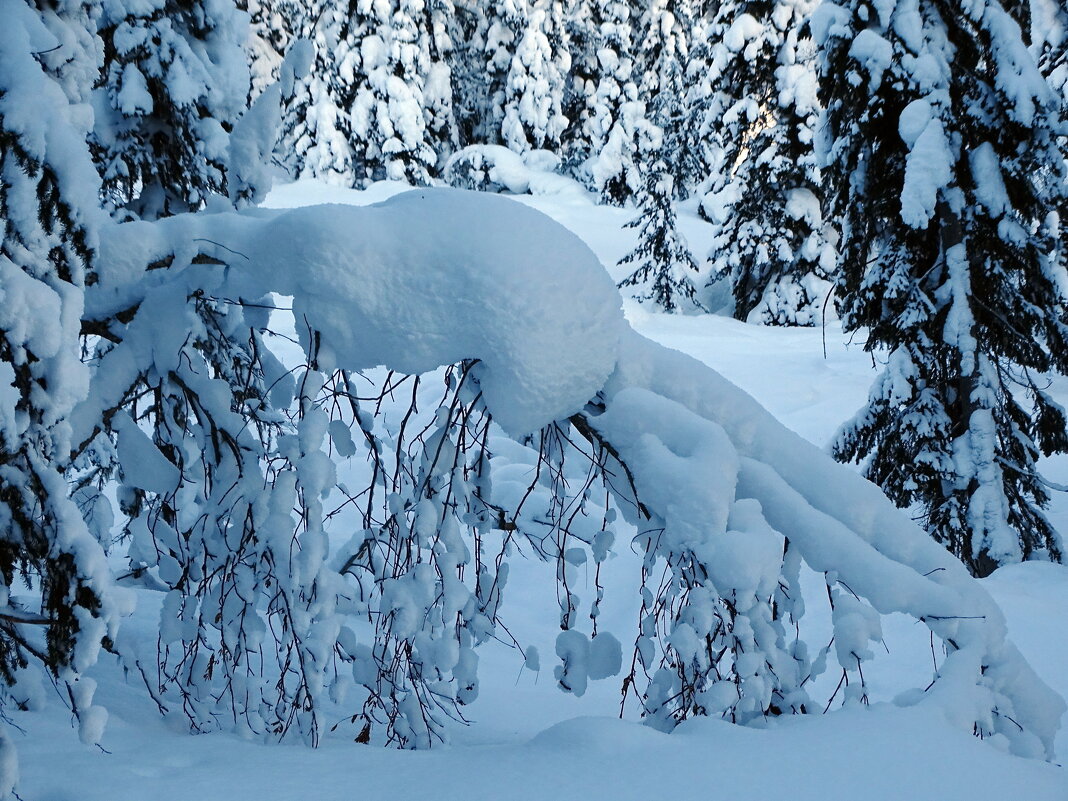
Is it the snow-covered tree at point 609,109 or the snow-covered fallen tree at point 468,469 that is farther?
the snow-covered tree at point 609,109

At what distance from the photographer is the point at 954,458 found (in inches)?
233

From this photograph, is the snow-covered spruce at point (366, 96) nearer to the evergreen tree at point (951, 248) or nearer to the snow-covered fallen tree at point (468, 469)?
the evergreen tree at point (951, 248)

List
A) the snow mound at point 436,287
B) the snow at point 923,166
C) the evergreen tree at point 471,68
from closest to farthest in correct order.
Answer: the snow mound at point 436,287 < the snow at point 923,166 < the evergreen tree at point 471,68

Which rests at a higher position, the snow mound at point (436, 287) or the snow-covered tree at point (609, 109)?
the snow-covered tree at point (609, 109)

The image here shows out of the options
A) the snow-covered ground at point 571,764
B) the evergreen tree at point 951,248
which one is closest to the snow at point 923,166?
the evergreen tree at point 951,248

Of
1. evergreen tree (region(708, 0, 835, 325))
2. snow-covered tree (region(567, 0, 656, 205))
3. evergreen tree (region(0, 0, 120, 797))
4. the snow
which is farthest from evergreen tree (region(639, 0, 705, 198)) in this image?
evergreen tree (region(0, 0, 120, 797))

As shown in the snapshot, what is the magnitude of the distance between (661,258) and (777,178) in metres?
2.90

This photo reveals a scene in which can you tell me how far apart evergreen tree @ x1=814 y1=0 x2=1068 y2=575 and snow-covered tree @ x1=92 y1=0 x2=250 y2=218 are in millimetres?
4017

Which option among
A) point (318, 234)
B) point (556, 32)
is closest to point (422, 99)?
point (556, 32)

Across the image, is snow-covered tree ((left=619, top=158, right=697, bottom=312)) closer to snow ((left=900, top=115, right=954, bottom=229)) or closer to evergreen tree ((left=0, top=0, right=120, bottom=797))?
snow ((left=900, top=115, right=954, bottom=229))

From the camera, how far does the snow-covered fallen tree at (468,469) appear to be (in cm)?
215

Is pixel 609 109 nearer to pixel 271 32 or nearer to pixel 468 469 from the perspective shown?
pixel 271 32

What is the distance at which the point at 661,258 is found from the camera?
1722 cm

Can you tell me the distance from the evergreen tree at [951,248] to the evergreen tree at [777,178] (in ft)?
31.4
